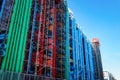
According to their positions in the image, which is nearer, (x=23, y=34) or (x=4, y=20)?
(x=4, y=20)

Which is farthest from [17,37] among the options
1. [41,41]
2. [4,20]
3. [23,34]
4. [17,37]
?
[41,41]

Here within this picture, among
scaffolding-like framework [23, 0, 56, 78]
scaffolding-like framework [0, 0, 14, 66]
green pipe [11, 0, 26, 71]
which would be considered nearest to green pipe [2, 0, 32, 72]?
green pipe [11, 0, 26, 71]

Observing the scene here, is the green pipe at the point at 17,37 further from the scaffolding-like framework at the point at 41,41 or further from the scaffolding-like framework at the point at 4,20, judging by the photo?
the scaffolding-like framework at the point at 41,41

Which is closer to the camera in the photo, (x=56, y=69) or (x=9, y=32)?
(x=9, y=32)

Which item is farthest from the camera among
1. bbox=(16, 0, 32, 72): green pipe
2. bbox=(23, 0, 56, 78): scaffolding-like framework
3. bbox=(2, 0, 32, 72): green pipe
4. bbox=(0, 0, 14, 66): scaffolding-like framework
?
bbox=(23, 0, 56, 78): scaffolding-like framework

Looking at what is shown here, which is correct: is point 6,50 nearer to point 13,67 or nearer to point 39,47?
point 13,67

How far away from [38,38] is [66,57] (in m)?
7.35

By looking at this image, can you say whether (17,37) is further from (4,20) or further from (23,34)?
(4,20)

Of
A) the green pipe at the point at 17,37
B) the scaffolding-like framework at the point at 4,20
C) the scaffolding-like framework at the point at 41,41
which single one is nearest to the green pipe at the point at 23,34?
the green pipe at the point at 17,37

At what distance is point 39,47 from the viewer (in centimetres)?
2327

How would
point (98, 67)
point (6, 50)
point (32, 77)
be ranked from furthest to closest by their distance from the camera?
point (98, 67)
point (32, 77)
point (6, 50)

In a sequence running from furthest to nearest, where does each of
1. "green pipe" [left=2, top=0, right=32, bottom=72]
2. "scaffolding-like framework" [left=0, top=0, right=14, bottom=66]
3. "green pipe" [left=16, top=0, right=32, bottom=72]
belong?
"green pipe" [left=16, top=0, right=32, bottom=72] < "scaffolding-like framework" [left=0, top=0, right=14, bottom=66] < "green pipe" [left=2, top=0, right=32, bottom=72]

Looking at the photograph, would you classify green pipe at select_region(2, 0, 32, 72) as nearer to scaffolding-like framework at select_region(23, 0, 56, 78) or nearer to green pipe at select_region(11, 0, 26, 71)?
green pipe at select_region(11, 0, 26, 71)

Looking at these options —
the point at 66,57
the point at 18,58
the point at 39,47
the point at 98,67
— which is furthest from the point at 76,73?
the point at 98,67
